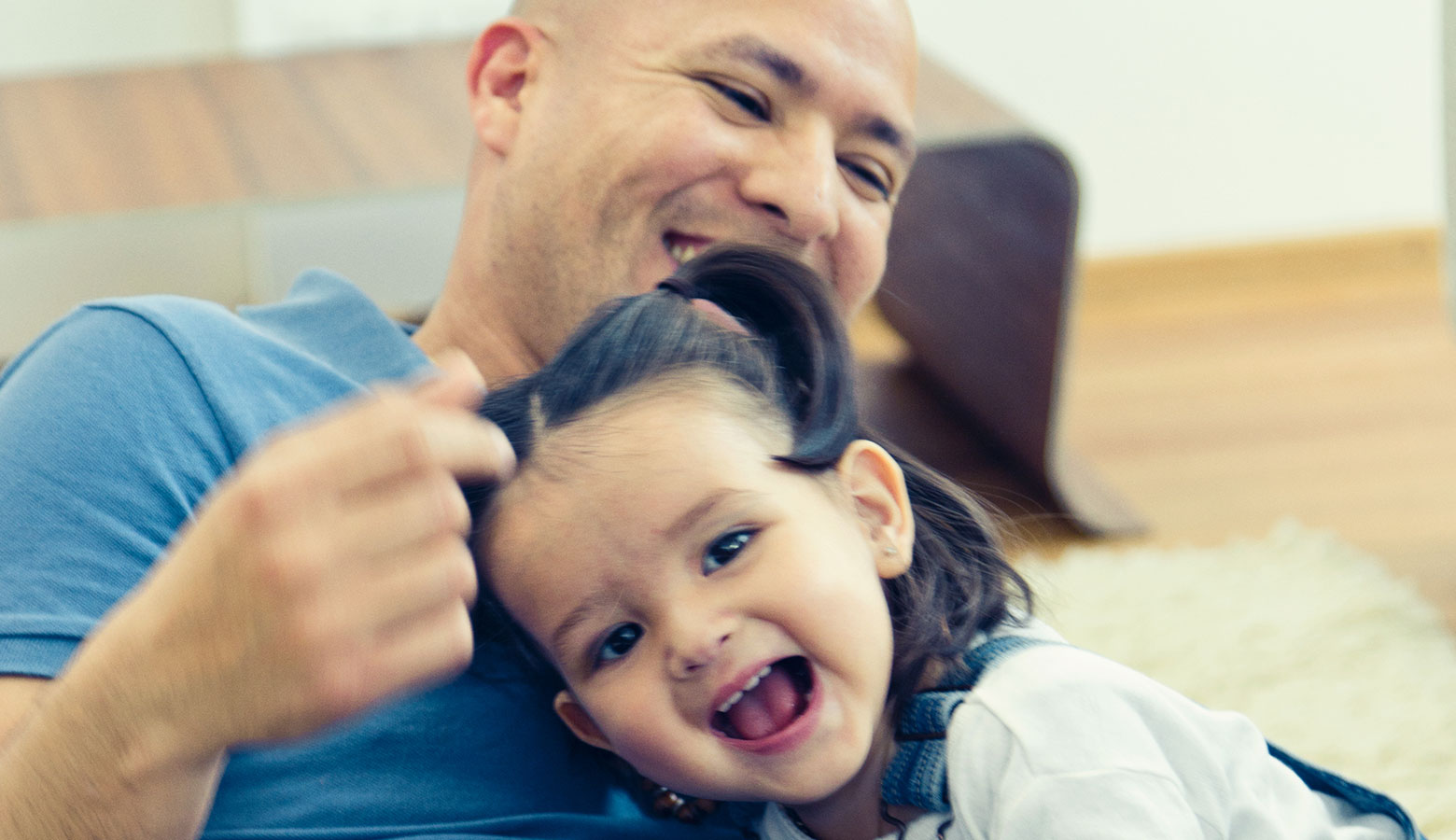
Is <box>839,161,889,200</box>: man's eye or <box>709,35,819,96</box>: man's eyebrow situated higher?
<box>709,35,819,96</box>: man's eyebrow

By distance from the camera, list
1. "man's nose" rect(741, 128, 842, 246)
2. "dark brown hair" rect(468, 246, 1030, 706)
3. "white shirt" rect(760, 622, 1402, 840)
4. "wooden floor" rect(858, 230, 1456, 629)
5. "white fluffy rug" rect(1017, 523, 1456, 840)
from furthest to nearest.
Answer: "wooden floor" rect(858, 230, 1456, 629) → "white fluffy rug" rect(1017, 523, 1456, 840) → "man's nose" rect(741, 128, 842, 246) → "dark brown hair" rect(468, 246, 1030, 706) → "white shirt" rect(760, 622, 1402, 840)

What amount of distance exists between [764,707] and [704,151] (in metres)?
0.52

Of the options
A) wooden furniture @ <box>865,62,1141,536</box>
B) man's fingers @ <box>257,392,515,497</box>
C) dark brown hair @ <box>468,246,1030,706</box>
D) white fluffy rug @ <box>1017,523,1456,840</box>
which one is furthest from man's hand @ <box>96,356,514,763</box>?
wooden furniture @ <box>865,62,1141,536</box>

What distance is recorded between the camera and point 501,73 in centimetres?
146

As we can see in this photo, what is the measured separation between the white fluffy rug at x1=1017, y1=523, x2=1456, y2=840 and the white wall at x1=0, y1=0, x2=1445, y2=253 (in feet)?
4.01

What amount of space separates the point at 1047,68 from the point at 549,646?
264cm

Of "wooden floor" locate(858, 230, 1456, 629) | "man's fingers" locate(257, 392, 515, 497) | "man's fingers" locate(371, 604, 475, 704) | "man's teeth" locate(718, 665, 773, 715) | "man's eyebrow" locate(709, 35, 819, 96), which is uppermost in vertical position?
"man's fingers" locate(257, 392, 515, 497)

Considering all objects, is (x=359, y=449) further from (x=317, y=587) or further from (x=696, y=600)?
(x=696, y=600)

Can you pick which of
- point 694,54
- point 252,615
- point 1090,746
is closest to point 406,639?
point 252,615

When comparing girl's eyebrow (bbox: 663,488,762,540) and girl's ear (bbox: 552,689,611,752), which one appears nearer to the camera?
girl's eyebrow (bbox: 663,488,762,540)

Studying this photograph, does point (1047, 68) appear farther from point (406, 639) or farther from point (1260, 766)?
point (406, 639)

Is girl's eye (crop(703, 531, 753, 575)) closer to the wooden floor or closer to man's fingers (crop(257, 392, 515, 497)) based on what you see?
man's fingers (crop(257, 392, 515, 497))

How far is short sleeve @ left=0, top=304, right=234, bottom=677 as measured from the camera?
2.94ft

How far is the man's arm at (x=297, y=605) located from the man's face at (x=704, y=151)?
0.59m
